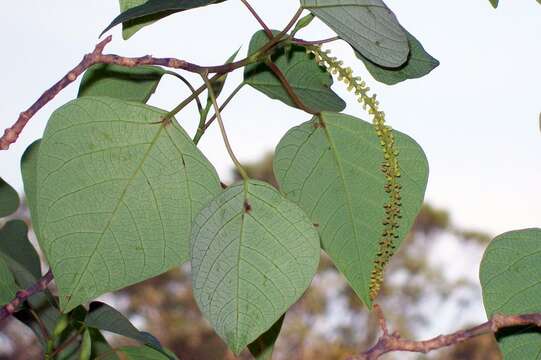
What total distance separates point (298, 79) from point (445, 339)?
28cm

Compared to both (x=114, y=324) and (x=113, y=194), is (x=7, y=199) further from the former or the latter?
(x=113, y=194)

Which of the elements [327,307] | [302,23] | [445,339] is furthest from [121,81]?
[327,307]

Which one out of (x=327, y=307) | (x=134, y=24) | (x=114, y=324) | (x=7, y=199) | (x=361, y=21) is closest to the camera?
(x=361, y=21)

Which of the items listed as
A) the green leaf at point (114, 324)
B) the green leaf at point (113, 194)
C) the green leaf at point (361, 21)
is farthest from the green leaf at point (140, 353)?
the green leaf at point (361, 21)

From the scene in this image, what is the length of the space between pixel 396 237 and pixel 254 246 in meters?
0.12

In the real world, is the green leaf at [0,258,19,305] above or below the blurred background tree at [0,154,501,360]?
above

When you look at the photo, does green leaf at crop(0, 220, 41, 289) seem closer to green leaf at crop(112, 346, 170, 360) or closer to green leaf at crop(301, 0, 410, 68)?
green leaf at crop(112, 346, 170, 360)

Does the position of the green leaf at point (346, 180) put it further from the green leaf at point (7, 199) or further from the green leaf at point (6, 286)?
the green leaf at point (7, 199)

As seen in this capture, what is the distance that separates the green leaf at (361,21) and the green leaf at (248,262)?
11cm

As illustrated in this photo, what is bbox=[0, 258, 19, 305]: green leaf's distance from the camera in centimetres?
69

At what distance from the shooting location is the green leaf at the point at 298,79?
70 centimetres

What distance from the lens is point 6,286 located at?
694 mm

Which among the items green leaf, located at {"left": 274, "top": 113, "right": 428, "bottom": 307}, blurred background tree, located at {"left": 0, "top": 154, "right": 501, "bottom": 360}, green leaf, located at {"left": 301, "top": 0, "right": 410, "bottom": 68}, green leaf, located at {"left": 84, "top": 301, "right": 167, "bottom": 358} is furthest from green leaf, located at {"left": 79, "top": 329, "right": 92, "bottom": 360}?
blurred background tree, located at {"left": 0, "top": 154, "right": 501, "bottom": 360}

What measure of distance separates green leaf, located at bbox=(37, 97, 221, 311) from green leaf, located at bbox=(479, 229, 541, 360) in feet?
0.66
